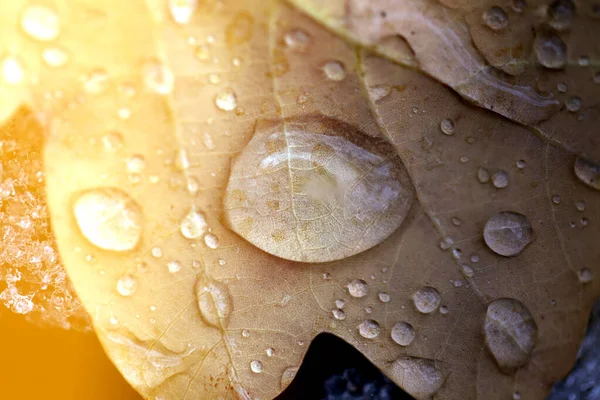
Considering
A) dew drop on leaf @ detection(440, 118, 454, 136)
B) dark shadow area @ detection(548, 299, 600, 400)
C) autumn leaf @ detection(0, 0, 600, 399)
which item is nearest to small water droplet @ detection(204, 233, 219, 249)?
autumn leaf @ detection(0, 0, 600, 399)

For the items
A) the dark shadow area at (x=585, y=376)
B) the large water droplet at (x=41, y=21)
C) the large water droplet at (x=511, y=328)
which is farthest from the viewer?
the dark shadow area at (x=585, y=376)

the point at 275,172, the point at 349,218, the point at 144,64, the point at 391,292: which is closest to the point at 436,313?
the point at 391,292

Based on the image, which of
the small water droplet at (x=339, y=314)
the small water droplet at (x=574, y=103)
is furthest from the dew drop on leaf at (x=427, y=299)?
the small water droplet at (x=574, y=103)

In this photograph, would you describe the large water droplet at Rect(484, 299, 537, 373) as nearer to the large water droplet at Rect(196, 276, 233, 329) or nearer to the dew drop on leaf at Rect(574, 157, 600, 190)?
Result: the dew drop on leaf at Rect(574, 157, 600, 190)

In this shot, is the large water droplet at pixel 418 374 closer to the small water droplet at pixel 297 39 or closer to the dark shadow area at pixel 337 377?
Answer: the dark shadow area at pixel 337 377

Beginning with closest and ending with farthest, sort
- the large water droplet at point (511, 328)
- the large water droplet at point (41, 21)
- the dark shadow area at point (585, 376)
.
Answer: the large water droplet at point (41, 21) → the large water droplet at point (511, 328) → the dark shadow area at point (585, 376)

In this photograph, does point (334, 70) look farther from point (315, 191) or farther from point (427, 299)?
point (427, 299)

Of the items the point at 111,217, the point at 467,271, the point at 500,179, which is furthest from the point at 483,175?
the point at 111,217
